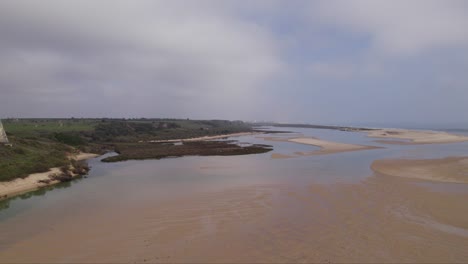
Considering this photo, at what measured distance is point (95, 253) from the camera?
1015 cm

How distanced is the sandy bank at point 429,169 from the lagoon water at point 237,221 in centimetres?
252

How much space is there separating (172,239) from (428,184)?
18154mm

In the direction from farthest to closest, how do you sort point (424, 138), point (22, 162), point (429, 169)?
point (424, 138)
point (429, 169)
point (22, 162)

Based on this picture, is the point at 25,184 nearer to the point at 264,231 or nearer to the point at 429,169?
the point at 264,231

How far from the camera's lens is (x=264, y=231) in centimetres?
1186

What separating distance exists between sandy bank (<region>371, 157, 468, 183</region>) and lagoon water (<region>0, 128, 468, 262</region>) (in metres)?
2.52

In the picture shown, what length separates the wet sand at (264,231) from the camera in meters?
9.79

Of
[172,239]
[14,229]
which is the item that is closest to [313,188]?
[172,239]

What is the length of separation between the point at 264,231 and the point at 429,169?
21.7m

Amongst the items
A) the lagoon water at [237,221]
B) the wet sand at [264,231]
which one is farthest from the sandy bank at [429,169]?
the wet sand at [264,231]

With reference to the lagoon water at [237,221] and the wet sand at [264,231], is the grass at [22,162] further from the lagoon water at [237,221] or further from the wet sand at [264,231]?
the wet sand at [264,231]

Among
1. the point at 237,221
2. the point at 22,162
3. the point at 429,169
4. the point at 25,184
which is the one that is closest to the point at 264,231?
the point at 237,221

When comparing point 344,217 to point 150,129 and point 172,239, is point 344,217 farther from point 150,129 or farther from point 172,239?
point 150,129

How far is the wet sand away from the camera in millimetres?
9789
